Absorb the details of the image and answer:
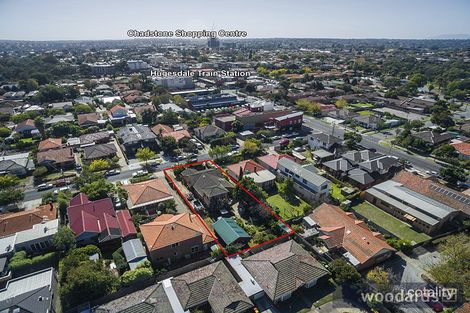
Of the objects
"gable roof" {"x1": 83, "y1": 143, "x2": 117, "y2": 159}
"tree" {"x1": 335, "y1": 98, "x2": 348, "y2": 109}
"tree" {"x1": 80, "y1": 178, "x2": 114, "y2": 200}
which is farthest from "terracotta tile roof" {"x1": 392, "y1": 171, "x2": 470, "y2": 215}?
"gable roof" {"x1": 83, "y1": 143, "x2": 117, "y2": 159}

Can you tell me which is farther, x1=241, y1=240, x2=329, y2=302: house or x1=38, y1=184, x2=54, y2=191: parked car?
x1=38, y1=184, x2=54, y2=191: parked car

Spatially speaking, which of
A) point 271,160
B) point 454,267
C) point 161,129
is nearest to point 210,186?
point 271,160

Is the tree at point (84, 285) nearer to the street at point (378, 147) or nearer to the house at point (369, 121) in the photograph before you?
the street at point (378, 147)

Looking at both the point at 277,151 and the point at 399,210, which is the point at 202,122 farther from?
the point at 399,210

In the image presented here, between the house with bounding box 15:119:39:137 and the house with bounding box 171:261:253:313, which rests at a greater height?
the house with bounding box 15:119:39:137

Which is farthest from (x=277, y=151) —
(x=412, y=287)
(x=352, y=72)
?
(x=352, y=72)

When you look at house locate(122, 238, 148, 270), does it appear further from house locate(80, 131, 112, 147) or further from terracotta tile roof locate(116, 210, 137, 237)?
house locate(80, 131, 112, 147)

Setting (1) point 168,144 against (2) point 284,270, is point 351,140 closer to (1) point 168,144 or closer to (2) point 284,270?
(1) point 168,144
